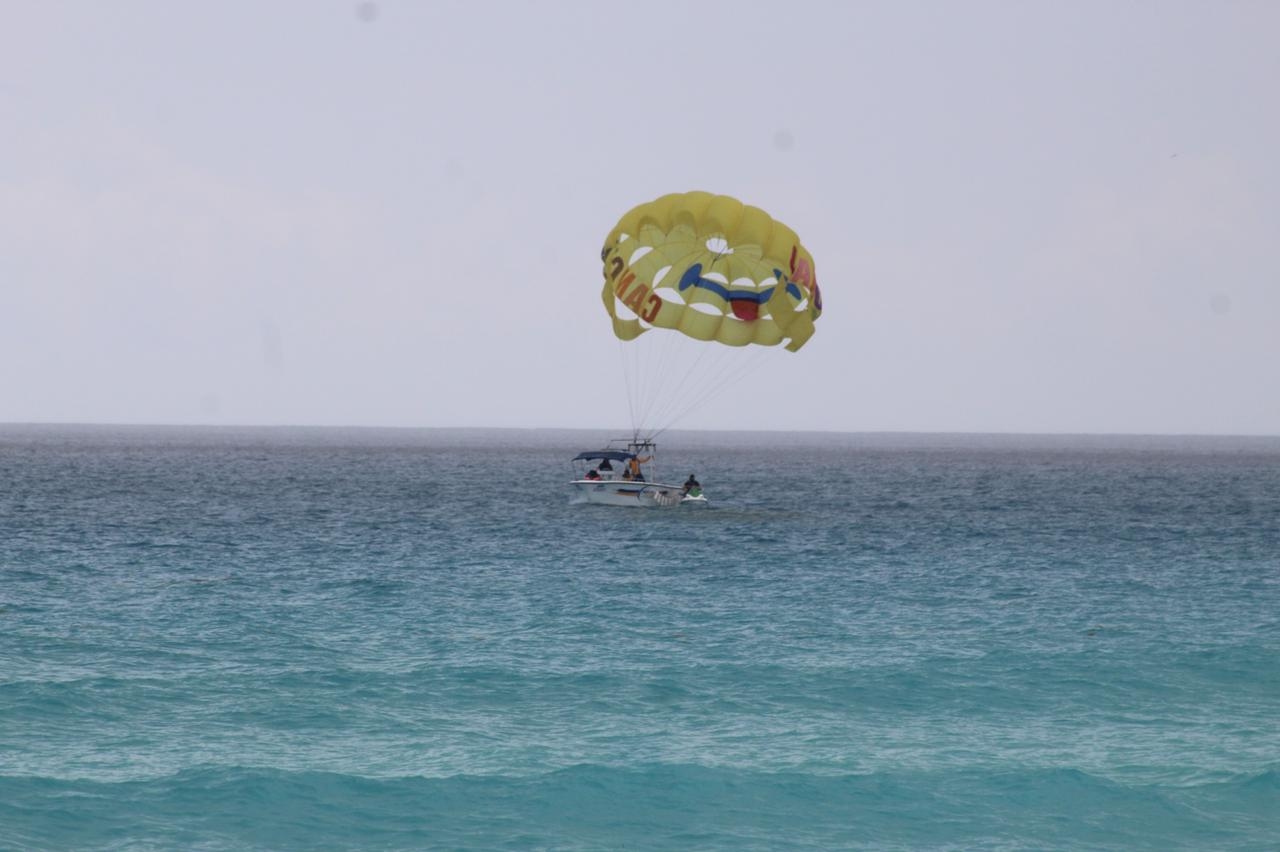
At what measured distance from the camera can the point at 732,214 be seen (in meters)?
41.5

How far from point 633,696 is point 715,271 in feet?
85.6

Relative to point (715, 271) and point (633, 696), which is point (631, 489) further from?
point (633, 696)

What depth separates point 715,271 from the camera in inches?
1704

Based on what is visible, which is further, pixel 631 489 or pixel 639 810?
pixel 631 489

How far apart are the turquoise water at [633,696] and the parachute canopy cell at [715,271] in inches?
315

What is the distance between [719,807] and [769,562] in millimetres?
23190

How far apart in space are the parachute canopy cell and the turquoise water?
7993 millimetres

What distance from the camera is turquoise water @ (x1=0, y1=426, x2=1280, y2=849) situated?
45.9 feet

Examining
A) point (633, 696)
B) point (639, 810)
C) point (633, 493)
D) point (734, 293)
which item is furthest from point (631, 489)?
point (639, 810)

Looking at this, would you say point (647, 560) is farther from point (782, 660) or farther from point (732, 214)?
point (782, 660)

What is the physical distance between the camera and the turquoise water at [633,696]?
14.0 meters

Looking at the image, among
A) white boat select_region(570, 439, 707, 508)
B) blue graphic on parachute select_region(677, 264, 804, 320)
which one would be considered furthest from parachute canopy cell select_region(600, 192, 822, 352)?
white boat select_region(570, 439, 707, 508)

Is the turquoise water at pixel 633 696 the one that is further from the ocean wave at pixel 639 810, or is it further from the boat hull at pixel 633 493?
the boat hull at pixel 633 493

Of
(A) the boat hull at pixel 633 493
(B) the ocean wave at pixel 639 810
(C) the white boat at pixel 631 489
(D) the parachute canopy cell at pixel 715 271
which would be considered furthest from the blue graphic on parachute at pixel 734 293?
(B) the ocean wave at pixel 639 810
